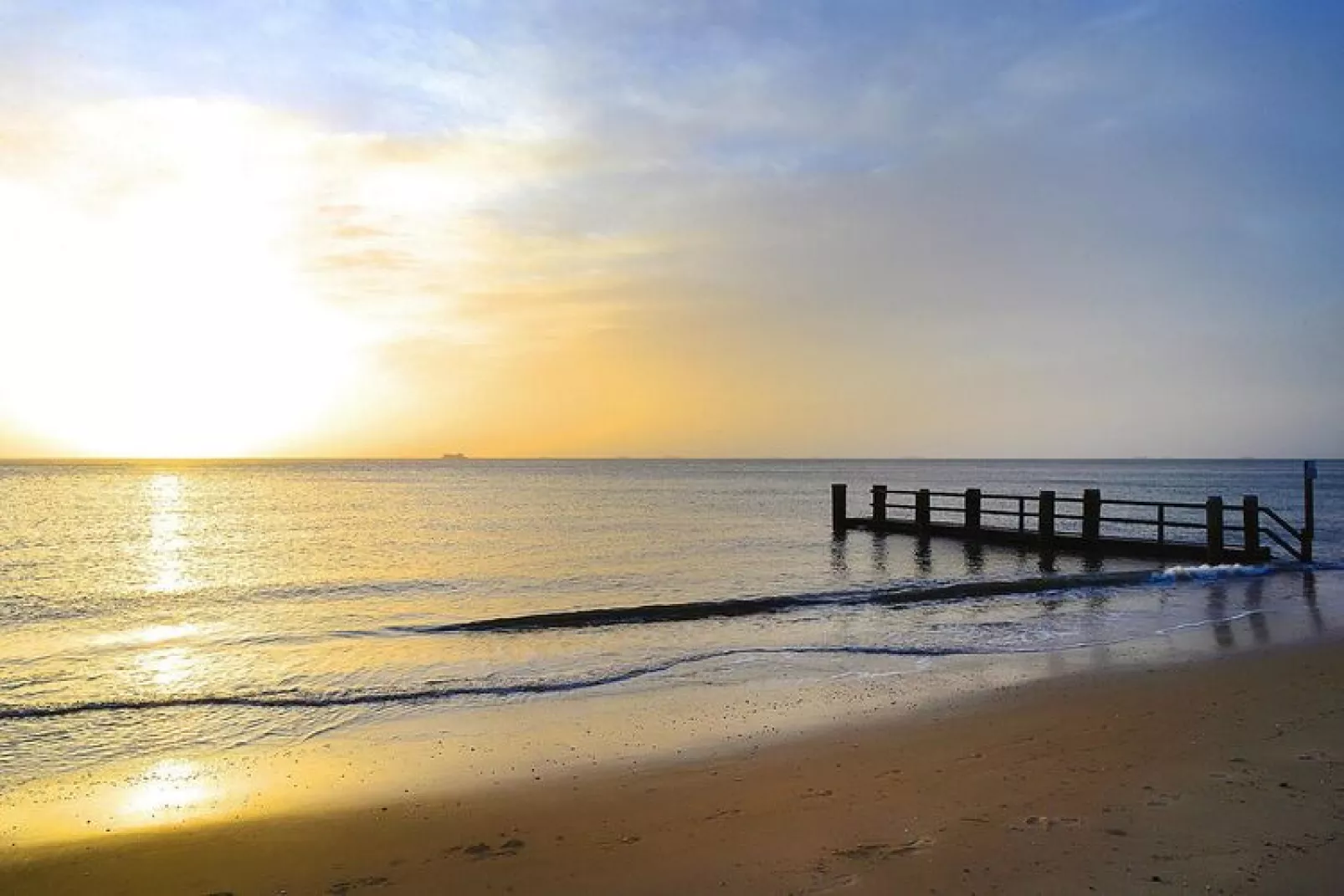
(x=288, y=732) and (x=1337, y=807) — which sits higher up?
(x=1337, y=807)

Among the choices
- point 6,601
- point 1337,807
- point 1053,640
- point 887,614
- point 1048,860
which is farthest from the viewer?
point 6,601

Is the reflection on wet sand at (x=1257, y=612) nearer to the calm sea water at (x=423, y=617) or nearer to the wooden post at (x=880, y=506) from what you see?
the calm sea water at (x=423, y=617)

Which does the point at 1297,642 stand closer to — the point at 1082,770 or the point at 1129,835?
the point at 1082,770

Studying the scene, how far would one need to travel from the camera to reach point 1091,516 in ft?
82.7

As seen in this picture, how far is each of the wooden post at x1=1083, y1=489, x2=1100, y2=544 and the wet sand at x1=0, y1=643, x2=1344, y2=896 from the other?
17927mm

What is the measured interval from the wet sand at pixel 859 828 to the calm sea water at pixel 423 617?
139 inches

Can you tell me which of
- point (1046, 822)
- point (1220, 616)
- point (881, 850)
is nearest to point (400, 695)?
point (881, 850)

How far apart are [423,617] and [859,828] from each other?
525 inches

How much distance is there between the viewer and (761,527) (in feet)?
133

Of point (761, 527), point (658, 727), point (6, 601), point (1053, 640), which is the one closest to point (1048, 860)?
point (658, 727)

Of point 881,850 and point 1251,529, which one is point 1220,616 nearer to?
point 1251,529

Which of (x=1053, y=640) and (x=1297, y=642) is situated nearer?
(x=1297, y=642)

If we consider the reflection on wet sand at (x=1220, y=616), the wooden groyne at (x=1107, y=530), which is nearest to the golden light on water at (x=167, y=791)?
the reflection on wet sand at (x=1220, y=616)

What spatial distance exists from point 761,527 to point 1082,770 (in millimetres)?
33615
